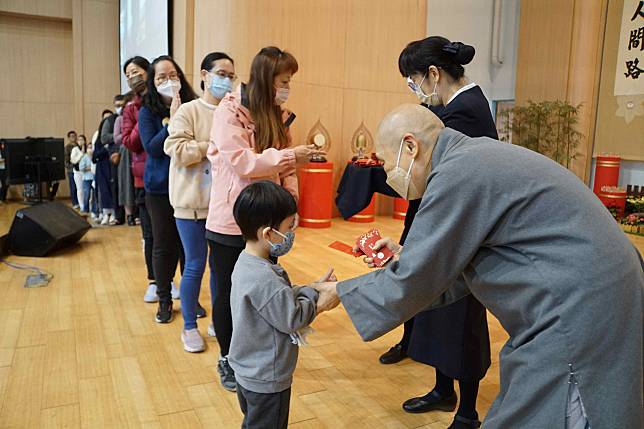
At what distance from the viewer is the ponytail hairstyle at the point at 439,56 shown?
6.43ft

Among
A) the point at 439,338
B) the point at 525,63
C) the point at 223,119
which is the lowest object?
the point at 439,338

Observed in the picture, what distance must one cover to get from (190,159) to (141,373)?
42.8 inches

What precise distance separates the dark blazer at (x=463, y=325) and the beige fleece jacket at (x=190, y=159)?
1.23 meters

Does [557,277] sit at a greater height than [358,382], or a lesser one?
greater

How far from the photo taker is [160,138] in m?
3.04

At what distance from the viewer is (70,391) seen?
2.45 metres

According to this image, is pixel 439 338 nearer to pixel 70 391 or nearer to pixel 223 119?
pixel 223 119

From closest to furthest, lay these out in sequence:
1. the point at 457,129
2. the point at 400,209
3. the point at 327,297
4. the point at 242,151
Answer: the point at 327,297
the point at 457,129
the point at 242,151
the point at 400,209

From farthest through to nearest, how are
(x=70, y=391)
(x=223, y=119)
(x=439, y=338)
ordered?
(x=70, y=391)
(x=223, y=119)
(x=439, y=338)

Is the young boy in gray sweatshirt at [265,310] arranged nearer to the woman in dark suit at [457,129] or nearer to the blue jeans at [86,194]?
the woman in dark suit at [457,129]

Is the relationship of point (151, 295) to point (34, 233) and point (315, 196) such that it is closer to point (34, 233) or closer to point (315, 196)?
point (34, 233)

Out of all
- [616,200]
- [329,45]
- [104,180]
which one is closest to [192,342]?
[104,180]

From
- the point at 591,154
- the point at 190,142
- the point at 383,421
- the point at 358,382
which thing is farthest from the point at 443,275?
the point at 591,154

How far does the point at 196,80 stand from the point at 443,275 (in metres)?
5.88
